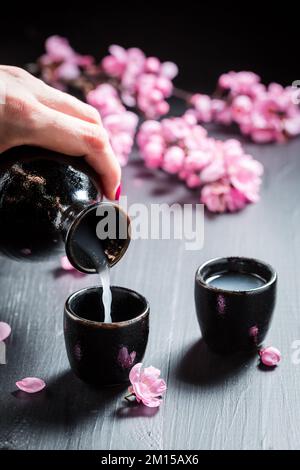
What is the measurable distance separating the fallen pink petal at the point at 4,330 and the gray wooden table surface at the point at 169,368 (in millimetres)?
13

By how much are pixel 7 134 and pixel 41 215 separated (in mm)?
155

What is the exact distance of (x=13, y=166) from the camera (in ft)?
4.73

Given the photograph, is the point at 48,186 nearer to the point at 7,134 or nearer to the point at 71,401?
the point at 7,134

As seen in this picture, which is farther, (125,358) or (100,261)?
(100,261)

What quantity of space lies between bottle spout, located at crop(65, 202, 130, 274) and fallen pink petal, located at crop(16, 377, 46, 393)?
0.60 ft

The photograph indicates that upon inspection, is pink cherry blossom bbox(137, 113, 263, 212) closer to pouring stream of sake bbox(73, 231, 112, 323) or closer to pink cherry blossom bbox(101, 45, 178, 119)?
pink cherry blossom bbox(101, 45, 178, 119)

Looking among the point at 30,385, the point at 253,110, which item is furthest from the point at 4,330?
the point at 253,110

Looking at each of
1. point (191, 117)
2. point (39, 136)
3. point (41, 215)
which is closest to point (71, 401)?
point (41, 215)

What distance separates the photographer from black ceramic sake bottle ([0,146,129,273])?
1.41 meters

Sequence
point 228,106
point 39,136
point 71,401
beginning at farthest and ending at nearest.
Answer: point 228,106
point 39,136
point 71,401

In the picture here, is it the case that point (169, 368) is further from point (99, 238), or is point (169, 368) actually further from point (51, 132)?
point (51, 132)

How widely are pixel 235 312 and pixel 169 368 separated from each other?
0.14 m

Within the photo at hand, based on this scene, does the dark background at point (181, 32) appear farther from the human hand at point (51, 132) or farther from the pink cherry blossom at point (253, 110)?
the human hand at point (51, 132)

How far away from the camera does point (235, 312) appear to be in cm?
141
